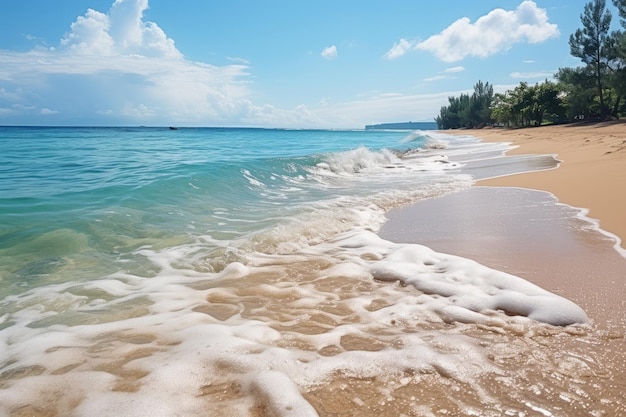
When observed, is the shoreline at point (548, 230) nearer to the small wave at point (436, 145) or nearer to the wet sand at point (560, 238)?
the wet sand at point (560, 238)

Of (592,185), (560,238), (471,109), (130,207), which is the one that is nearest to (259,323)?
→ (560,238)

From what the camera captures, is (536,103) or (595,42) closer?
(595,42)

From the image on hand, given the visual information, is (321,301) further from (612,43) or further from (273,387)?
(612,43)

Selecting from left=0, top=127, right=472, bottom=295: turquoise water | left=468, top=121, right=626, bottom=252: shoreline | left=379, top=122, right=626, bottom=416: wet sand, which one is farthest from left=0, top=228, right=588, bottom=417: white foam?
left=468, top=121, right=626, bottom=252: shoreline

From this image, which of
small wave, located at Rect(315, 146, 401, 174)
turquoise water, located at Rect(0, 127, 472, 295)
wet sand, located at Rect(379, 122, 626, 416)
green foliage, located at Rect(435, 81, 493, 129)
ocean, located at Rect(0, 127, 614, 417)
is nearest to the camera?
ocean, located at Rect(0, 127, 614, 417)

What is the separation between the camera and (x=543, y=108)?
60062 millimetres

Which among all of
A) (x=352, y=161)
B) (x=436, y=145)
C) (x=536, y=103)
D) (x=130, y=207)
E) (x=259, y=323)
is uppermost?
(x=536, y=103)

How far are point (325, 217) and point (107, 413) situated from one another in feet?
16.5

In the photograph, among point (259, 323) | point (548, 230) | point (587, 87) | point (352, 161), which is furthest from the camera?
point (587, 87)

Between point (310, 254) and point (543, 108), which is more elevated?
point (543, 108)

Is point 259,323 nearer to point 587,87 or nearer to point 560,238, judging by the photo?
point 560,238

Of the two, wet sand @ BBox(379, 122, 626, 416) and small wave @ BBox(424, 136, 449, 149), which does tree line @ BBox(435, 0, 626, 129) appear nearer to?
small wave @ BBox(424, 136, 449, 149)

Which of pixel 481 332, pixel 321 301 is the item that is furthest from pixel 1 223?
pixel 481 332

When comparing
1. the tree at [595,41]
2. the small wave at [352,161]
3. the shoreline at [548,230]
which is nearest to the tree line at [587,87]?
the tree at [595,41]
